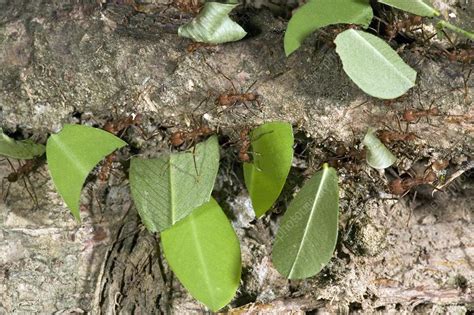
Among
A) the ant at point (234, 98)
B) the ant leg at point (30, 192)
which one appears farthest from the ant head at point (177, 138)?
the ant leg at point (30, 192)

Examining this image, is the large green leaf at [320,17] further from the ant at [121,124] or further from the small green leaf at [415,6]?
the ant at [121,124]

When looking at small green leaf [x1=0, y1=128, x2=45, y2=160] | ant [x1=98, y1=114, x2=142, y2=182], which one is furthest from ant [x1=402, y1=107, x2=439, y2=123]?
small green leaf [x1=0, y1=128, x2=45, y2=160]

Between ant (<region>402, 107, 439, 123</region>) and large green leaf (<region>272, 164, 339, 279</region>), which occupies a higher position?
ant (<region>402, 107, 439, 123</region>)

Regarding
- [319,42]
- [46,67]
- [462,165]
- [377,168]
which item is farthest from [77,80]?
[462,165]

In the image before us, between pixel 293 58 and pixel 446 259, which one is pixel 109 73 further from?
pixel 446 259

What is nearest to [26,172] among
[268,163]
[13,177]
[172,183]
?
[13,177]

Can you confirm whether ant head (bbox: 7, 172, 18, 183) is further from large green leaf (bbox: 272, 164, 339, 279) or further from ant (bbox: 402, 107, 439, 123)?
ant (bbox: 402, 107, 439, 123)

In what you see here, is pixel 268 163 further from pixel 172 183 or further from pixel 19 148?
pixel 19 148
